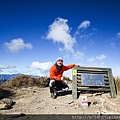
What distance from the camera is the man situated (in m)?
8.67

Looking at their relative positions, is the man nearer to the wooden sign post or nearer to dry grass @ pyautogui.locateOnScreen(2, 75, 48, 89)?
the wooden sign post

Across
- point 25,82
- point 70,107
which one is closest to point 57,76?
point 70,107

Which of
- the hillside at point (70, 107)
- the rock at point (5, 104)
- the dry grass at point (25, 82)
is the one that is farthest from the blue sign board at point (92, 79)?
the dry grass at point (25, 82)

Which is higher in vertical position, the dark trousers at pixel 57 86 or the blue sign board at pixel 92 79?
the blue sign board at pixel 92 79

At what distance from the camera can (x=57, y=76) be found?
8883 mm

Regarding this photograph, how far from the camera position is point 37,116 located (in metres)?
6.08

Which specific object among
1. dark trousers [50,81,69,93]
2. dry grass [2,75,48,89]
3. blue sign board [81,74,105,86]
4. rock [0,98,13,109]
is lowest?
rock [0,98,13,109]

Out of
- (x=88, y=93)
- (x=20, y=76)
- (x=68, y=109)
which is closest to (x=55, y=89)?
(x=88, y=93)

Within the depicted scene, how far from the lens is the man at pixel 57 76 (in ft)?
28.5

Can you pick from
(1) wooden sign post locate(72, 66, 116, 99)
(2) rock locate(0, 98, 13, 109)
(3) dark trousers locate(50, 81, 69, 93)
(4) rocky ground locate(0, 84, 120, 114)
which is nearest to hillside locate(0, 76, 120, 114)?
(4) rocky ground locate(0, 84, 120, 114)

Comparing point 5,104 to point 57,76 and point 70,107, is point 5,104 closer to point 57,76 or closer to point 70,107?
point 70,107

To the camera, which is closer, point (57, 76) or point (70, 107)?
point (70, 107)

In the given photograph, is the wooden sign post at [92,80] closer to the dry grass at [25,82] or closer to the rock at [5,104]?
the rock at [5,104]

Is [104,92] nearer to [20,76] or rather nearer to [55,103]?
[55,103]
